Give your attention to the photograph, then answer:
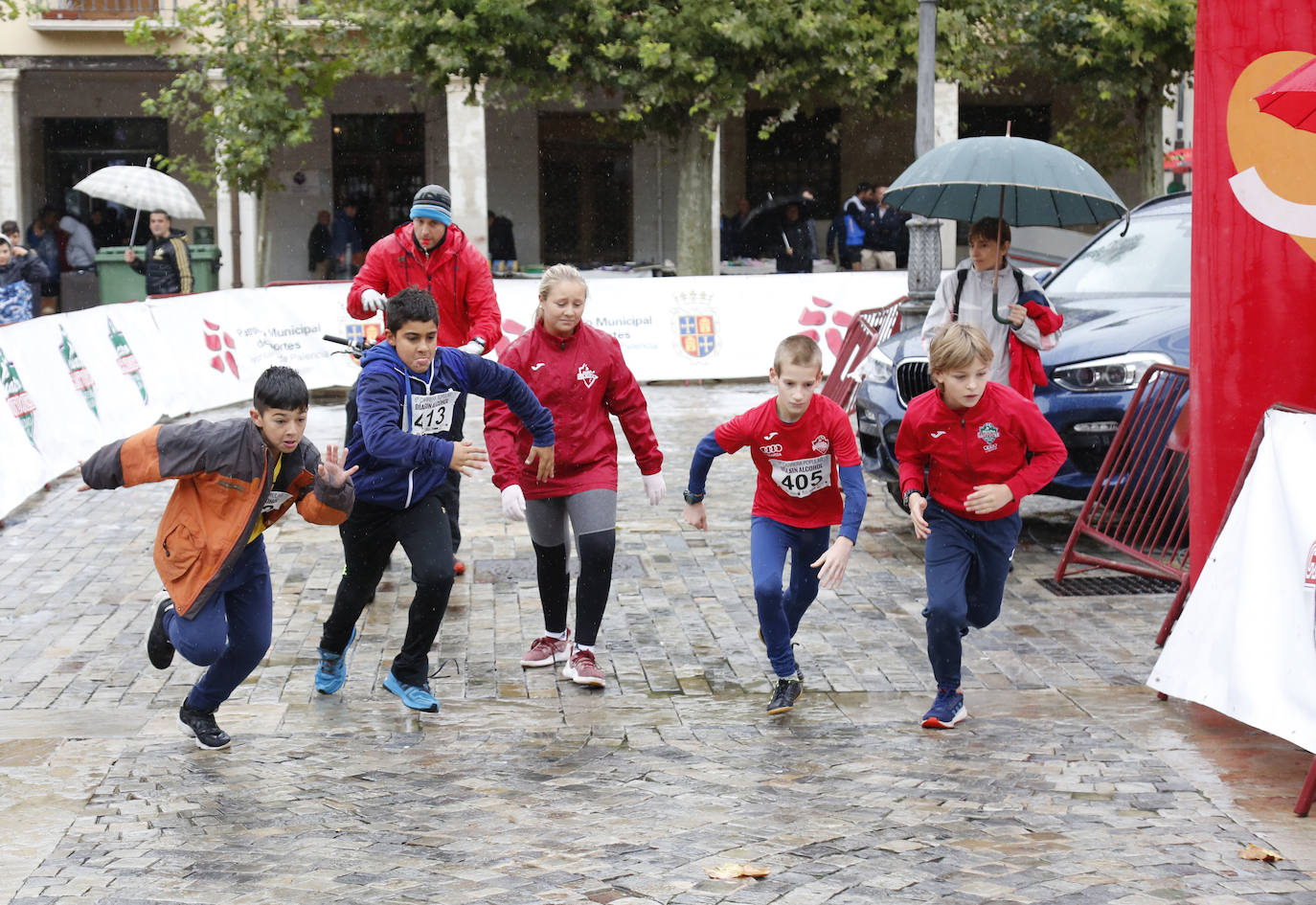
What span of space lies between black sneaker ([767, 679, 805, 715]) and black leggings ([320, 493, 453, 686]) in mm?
1288

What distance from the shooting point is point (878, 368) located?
967 centimetres

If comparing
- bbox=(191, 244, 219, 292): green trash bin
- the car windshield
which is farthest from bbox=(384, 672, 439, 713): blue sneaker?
bbox=(191, 244, 219, 292): green trash bin

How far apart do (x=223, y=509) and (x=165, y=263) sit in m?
13.2

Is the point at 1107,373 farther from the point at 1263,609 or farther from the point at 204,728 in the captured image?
the point at 204,728

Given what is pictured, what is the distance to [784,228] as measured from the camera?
76.8ft

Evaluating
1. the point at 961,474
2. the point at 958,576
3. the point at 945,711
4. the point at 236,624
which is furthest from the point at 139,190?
the point at 945,711

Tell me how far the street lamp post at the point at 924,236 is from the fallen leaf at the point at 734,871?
7.88m

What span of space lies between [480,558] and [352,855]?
15.0 feet

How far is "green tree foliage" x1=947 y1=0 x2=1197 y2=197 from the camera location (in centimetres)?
2222

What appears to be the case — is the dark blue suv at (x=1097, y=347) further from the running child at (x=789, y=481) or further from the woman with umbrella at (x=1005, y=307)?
the running child at (x=789, y=481)

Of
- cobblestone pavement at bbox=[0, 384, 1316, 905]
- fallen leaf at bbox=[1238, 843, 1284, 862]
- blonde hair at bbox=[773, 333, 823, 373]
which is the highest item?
blonde hair at bbox=[773, 333, 823, 373]

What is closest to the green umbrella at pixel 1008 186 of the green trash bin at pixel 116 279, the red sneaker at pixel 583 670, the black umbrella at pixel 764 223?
the red sneaker at pixel 583 670

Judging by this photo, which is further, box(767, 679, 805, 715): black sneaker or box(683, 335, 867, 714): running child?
box(767, 679, 805, 715): black sneaker

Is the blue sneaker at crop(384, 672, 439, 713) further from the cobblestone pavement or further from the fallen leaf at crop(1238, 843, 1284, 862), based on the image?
the fallen leaf at crop(1238, 843, 1284, 862)
